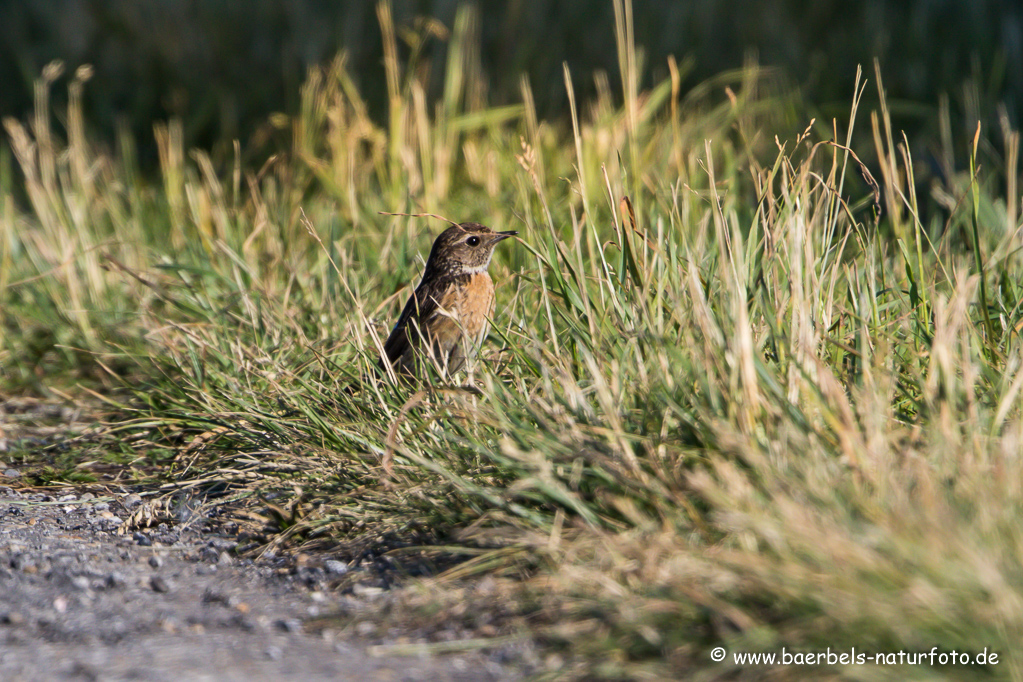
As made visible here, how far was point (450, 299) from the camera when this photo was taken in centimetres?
457

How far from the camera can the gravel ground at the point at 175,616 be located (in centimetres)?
275

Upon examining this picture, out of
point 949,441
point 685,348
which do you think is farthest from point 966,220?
point 949,441

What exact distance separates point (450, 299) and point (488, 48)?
587cm

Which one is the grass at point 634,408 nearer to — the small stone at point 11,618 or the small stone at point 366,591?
the small stone at point 366,591

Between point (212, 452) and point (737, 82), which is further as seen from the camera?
point (737, 82)

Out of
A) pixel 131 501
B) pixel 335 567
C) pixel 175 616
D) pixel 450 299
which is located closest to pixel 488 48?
pixel 450 299

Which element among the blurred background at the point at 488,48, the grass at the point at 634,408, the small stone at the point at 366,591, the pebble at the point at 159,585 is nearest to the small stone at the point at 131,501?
the grass at the point at 634,408

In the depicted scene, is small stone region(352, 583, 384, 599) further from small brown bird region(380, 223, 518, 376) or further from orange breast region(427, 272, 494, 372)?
orange breast region(427, 272, 494, 372)

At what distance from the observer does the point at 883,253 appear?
3.95 metres

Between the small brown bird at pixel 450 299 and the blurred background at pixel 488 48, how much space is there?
361 cm

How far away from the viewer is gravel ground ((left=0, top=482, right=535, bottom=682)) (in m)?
2.75

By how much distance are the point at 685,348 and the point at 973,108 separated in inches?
148

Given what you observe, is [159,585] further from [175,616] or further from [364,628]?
[364,628]

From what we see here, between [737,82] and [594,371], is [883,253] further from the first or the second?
[737,82]
